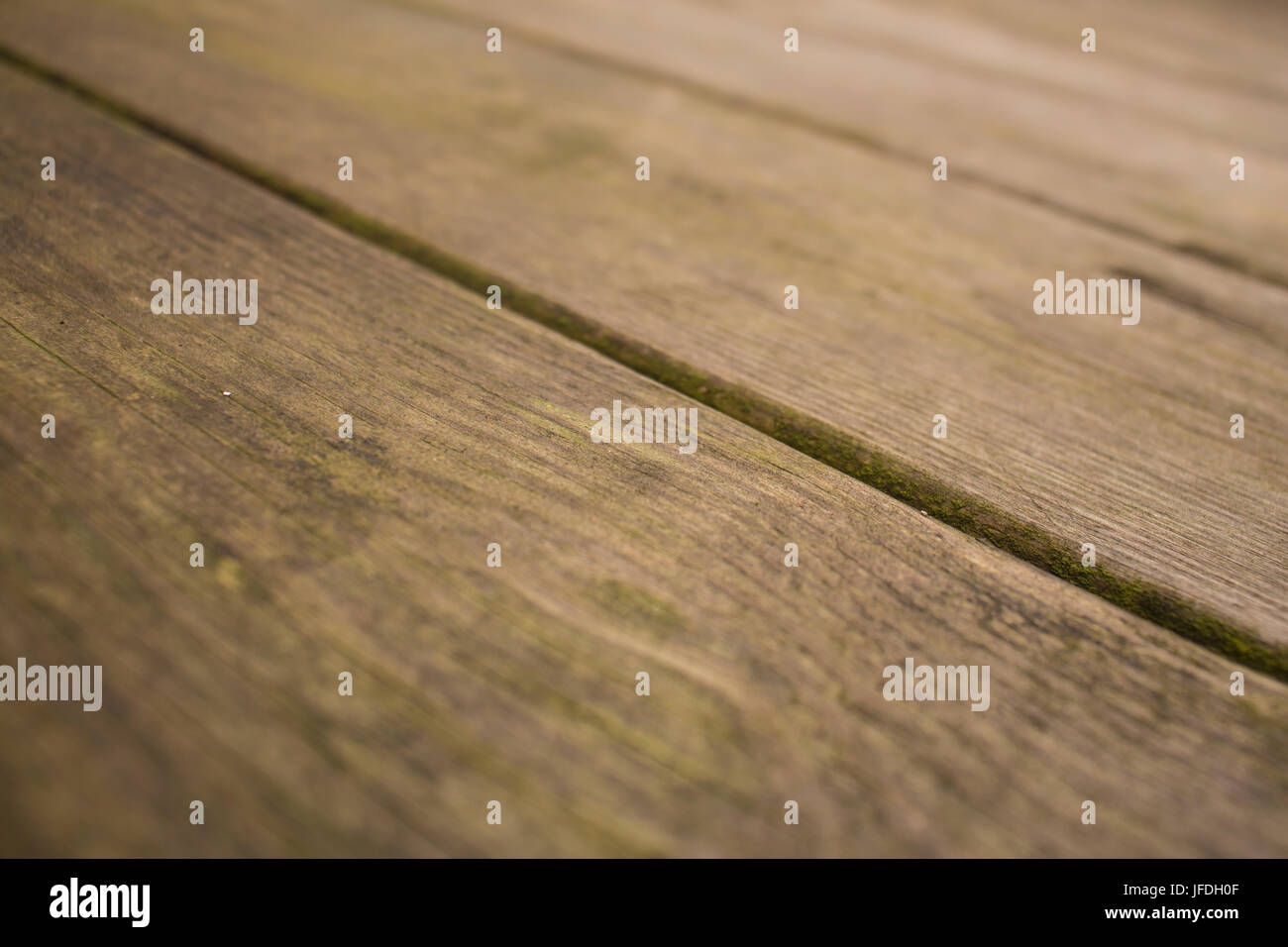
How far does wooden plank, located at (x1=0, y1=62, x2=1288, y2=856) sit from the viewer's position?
40 centimetres

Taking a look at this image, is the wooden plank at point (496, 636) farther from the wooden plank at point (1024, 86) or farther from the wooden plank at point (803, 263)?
the wooden plank at point (1024, 86)

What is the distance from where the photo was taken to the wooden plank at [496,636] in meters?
0.40

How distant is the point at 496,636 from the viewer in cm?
48

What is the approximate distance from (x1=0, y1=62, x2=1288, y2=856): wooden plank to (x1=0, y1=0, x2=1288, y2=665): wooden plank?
10 cm

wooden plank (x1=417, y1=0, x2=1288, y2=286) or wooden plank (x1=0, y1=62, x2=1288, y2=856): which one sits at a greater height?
wooden plank (x1=417, y1=0, x2=1288, y2=286)

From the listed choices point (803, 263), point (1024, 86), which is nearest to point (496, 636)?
point (803, 263)

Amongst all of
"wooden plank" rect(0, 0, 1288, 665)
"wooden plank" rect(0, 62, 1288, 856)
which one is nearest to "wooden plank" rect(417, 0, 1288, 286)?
"wooden plank" rect(0, 0, 1288, 665)

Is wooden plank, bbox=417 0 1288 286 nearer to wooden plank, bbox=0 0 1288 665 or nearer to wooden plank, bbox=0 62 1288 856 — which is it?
wooden plank, bbox=0 0 1288 665

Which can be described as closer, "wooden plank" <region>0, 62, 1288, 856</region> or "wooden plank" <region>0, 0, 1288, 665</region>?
"wooden plank" <region>0, 62, 1288, 856</region>

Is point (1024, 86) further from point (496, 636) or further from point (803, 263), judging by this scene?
point (496, 636)

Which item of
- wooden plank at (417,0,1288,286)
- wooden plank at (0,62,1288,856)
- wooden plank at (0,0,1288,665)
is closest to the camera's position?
wooden plank at (0,62,1288,856)

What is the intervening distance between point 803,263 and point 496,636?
2.02 ft
